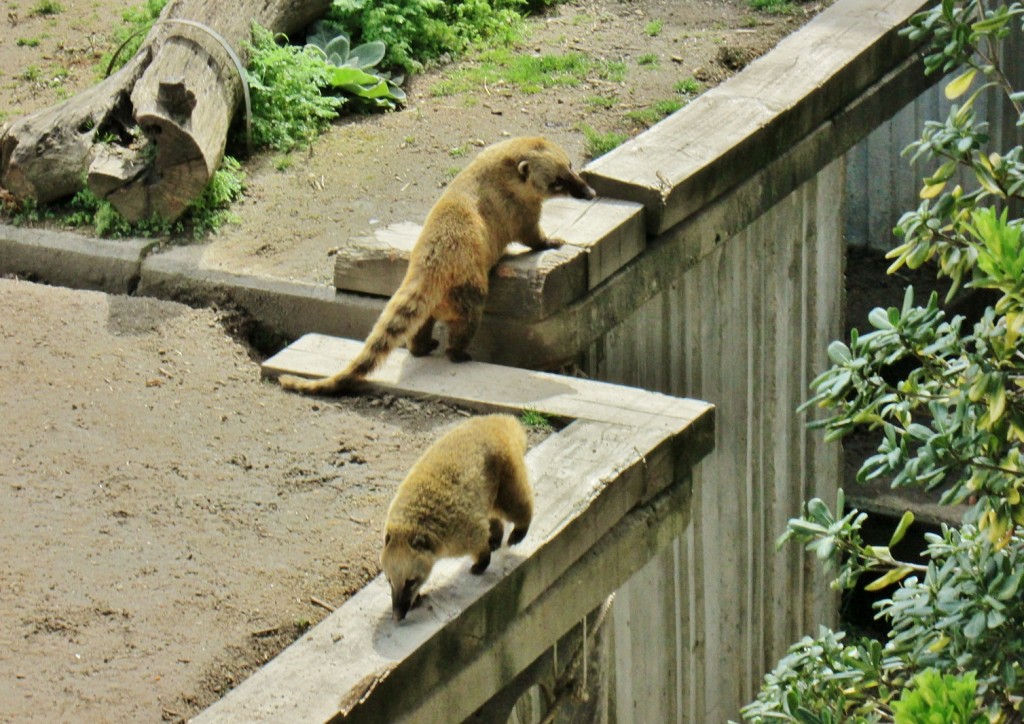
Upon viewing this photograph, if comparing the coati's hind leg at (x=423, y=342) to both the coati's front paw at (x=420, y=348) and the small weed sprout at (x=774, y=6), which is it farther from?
the small weed sprout at (x=774, y=6)

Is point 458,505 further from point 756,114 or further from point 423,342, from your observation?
point 756,114

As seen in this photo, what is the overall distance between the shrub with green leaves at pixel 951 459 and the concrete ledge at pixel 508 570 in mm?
825

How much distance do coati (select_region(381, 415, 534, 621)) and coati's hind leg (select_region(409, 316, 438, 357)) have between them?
4.02 ft

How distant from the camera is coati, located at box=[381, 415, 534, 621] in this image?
410 cm

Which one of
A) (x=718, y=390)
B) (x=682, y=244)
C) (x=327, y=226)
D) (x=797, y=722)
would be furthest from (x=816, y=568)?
(x=797, y=722)

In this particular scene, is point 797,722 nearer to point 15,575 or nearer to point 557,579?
point 557,579

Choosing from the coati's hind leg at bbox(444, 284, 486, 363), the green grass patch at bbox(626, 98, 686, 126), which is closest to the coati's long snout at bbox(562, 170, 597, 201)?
the coati's hind leg at bbox(444, 284, 486, 363)

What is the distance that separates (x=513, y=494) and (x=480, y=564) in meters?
0.26

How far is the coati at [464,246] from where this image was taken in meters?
5.59

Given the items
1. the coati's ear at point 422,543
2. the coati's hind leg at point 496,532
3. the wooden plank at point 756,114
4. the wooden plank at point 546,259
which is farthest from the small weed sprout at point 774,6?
the coati's ear at point 422,543

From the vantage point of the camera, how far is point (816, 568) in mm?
7949

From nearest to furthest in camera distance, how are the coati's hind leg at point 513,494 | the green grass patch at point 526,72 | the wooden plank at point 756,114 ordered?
the coati's hind leg at point 513,494
the wooden plank at point 756,114
the green grass patch at point 526,72

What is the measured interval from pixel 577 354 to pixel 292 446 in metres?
1.31

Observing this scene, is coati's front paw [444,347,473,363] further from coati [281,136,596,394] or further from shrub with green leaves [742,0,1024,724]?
shrub with green leaves [742,0,1024,724]
